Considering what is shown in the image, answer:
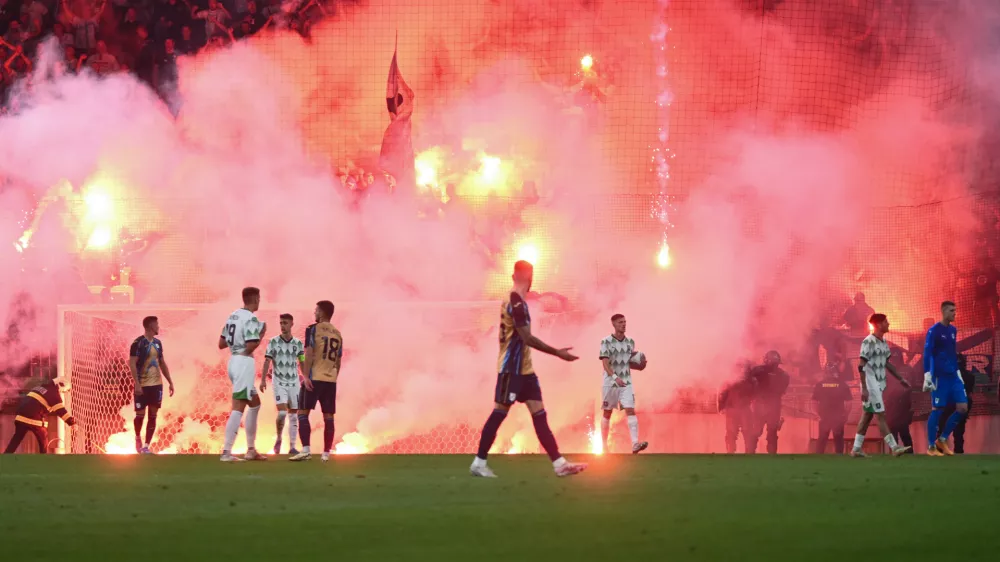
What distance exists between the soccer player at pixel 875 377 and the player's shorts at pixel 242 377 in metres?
6.19

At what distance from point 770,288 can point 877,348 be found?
26.7 ft

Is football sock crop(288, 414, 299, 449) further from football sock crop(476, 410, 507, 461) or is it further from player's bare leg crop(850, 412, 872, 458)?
player's bare leg crop(850, 412, 872, 458)

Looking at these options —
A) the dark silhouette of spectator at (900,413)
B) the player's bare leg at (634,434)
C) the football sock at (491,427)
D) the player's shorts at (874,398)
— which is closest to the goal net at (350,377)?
the player's bare leg at (634,434)

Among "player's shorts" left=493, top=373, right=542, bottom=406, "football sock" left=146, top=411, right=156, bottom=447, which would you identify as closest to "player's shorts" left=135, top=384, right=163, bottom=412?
"football sock" left=146, top=411, right=156, bottom=447

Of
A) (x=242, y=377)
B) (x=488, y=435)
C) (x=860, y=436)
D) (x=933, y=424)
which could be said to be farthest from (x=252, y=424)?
(x=933, y=424)

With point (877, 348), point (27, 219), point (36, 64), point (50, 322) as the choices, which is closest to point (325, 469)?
point (877, 348)

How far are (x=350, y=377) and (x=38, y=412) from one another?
5.02 meters

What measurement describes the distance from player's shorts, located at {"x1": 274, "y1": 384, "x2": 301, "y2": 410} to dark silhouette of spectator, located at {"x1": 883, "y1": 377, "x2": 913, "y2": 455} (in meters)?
7.46

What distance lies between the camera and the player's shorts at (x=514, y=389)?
32.8 feet

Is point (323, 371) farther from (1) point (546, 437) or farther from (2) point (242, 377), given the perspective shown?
(1) point (546, 437)

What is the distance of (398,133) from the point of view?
85.3 ft

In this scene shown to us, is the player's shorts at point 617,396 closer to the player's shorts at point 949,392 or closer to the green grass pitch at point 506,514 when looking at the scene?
the player's shorts at point 949,392

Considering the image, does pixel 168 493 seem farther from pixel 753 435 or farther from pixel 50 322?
pixel 50 322

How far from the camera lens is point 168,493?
29.2 feet
